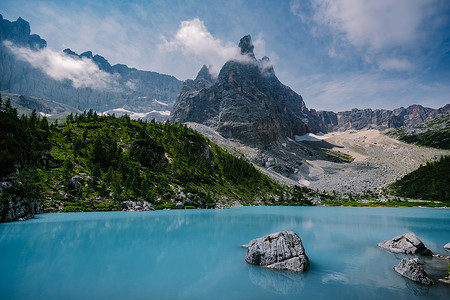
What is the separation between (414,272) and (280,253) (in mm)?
8253

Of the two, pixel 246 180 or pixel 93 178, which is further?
pixel 246 180

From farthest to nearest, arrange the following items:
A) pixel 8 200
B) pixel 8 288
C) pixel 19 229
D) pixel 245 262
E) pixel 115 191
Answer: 1. pixel 115 191
2. pixel 8 200
3. pixel 19 229
4. pixel 245 262
5. pixel 8 288

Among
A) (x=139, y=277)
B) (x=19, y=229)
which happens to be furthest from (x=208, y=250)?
(x=19, y=229)

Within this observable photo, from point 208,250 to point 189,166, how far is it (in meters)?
86.3

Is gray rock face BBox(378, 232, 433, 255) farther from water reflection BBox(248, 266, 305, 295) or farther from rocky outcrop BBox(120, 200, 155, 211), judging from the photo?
rocky outcrop BBox(120, 200, 155, 211)

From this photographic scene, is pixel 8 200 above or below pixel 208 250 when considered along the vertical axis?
below

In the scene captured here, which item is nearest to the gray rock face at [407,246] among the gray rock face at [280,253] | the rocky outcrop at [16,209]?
the gray rock face at [280,253]

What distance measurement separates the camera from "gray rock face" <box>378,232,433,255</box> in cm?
2194

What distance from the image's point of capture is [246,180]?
12912 centimetres

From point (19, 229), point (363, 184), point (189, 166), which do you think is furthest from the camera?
point (363, 184)

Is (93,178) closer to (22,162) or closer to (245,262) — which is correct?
(22,162)

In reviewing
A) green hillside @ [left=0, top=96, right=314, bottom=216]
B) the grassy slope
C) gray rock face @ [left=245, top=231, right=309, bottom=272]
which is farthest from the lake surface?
the grassy slope

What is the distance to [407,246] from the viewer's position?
22500 millimetres

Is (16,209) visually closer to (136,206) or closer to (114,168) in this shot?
(136,206)
